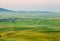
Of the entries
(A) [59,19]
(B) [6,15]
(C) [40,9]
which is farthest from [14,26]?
(A) [59,19]

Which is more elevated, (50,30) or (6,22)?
(6,22)

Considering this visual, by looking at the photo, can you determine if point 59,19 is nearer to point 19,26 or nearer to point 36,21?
point 36,21

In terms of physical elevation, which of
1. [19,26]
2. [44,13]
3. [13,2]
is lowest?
[19,26]

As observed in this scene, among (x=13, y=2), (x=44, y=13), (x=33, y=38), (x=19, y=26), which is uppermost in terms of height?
(x=13, y=2)

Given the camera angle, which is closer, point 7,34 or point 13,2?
point 7,34

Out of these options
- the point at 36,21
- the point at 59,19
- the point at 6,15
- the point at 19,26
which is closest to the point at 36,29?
the point at 36,21

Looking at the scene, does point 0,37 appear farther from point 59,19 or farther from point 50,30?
point 59,19
